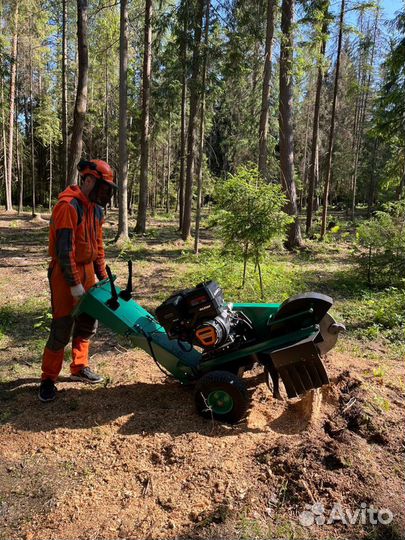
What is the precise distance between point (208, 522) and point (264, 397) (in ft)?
5.44

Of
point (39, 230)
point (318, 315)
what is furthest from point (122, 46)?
point (318, 315)

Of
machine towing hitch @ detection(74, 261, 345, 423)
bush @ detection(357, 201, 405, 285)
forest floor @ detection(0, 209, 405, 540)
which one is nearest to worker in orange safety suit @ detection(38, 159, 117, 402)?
machine towing hitch @ detection(74, 261, 345, 423)

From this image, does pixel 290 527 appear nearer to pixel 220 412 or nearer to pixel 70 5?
pixel 220 412

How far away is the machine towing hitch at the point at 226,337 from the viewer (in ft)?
11.4

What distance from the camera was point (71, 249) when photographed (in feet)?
12.8

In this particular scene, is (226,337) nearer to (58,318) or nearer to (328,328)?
(328,328)

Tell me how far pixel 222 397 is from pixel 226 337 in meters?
0.52

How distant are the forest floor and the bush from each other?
4.85 metres

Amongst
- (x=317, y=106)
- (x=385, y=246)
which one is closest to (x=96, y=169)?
(x=385, y=246)

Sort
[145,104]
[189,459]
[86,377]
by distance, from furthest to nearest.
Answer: [145,104], [86,377], [189,459]

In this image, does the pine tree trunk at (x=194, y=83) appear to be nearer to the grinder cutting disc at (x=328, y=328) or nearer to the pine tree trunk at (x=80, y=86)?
the pine tree trunk at (x=80, y=86)

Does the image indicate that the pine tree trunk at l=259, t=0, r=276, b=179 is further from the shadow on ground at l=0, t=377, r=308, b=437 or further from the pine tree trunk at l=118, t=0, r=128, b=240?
the shadow on ground at l=0, t=377, r=308, b=437

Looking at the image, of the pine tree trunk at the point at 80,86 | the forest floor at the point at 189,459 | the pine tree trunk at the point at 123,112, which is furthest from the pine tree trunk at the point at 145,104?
the forest floor at the point at 189,459

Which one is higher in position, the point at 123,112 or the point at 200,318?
the point at 123,112
